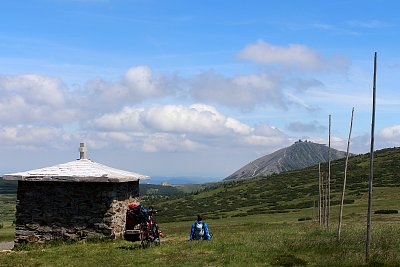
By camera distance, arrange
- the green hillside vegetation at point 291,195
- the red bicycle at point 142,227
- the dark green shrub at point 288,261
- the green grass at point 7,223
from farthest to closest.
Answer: the green hillside vegetation at point 291,195, the green grass at point 7,223, the red bicycle at point 142,227, the dark green shrub at point 288,261

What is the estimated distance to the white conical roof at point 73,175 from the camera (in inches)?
857

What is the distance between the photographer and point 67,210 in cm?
2253

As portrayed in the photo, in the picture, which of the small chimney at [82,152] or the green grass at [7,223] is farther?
the green grass at [7,223]

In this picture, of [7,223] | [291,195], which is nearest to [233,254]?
[291,195]

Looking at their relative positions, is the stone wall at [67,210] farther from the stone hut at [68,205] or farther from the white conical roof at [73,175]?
the white conical roof at [73,175]

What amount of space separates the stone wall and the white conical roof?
0.43 metres

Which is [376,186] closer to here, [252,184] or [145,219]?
[252,184]

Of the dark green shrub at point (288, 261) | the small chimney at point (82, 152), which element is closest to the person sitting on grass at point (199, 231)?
the dark green shrub at point (288, 261)

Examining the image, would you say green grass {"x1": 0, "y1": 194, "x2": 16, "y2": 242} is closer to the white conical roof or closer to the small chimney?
the small chimney

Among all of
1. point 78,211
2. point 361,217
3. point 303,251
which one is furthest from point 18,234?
point 361,217

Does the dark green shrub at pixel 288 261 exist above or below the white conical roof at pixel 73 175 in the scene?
below

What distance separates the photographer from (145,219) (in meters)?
20.3

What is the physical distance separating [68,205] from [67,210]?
238mm

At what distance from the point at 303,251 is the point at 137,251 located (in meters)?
6.21
